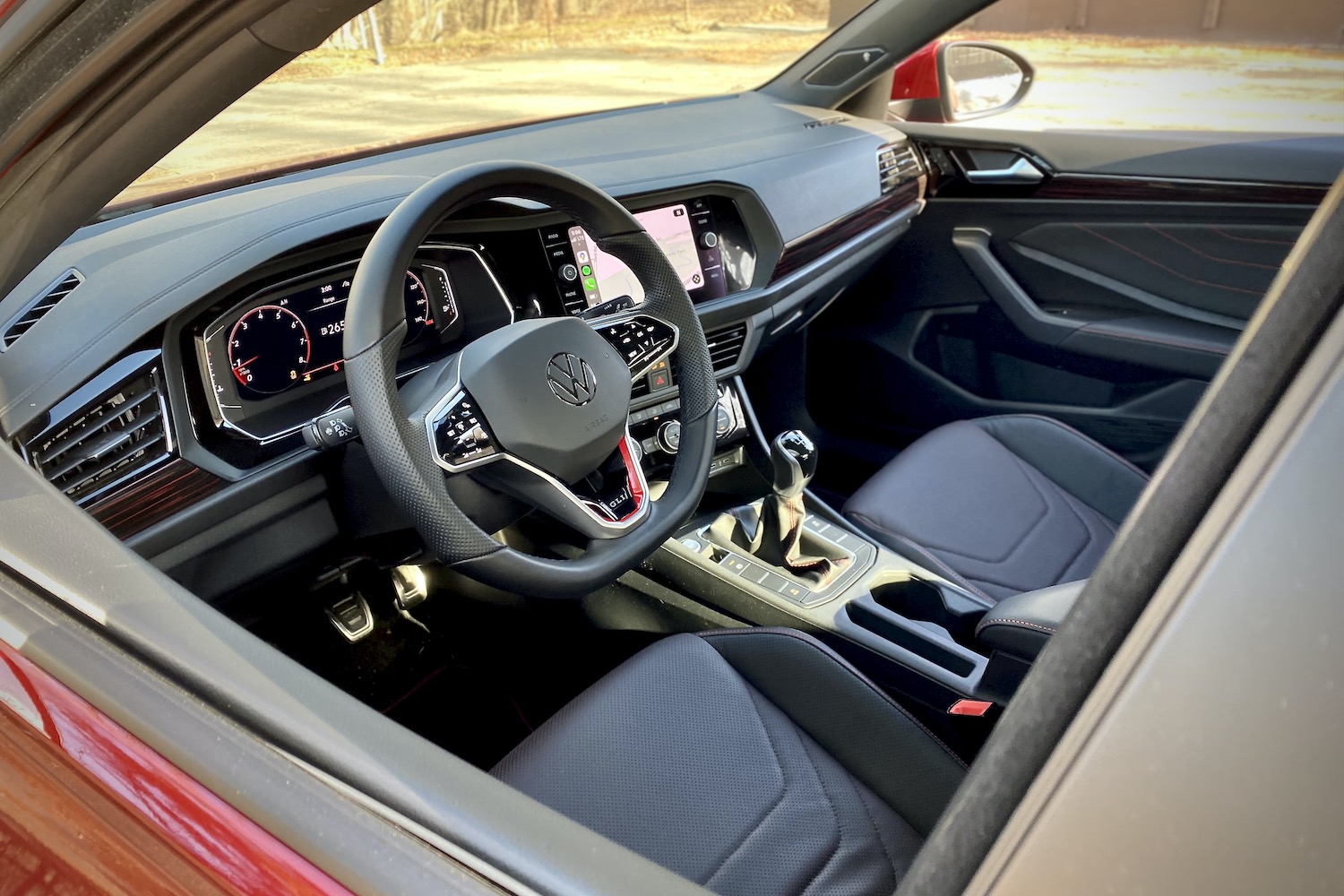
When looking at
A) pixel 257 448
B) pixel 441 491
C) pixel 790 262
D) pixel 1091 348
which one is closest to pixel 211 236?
pixel 257 448

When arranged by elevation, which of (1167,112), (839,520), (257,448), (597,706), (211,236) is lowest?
(839,520)

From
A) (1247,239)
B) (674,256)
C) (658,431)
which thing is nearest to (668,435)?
(658,431)

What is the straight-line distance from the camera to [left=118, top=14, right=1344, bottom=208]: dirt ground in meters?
1.88

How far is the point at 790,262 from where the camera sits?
7.39ft

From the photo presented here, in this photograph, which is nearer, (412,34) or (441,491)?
(441,491)

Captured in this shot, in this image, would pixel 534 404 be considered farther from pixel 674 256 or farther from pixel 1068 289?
pixel 1068 289

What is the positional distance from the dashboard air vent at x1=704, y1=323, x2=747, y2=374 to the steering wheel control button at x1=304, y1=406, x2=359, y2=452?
930 millimetres

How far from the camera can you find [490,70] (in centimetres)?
243

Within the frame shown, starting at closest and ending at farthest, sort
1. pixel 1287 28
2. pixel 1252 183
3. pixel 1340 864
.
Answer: pixel 1340 864, pixel 1287 28, pixel 1252 183

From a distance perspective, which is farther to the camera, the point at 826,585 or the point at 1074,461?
the point at 1074,461

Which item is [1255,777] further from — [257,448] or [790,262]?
[790,262]

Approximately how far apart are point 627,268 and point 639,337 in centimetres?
31

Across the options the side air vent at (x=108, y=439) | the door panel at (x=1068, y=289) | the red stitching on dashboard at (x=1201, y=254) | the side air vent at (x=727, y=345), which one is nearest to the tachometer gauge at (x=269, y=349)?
the side air vent at (x=108, y=439)

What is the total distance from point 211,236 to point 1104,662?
4.32 ft
